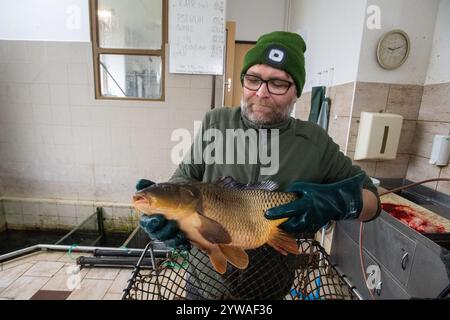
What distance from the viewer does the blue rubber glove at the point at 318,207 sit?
735 millimetres

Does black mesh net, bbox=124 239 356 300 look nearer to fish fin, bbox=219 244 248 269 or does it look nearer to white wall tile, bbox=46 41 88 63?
fish fin, bbox=219 244 248 269

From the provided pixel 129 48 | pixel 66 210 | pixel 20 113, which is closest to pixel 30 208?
pixel 66 210

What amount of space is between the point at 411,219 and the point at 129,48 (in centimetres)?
287

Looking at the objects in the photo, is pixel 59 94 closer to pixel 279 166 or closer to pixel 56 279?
pixel 56 279

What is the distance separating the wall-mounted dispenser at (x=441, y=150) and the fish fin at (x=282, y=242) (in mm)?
1358

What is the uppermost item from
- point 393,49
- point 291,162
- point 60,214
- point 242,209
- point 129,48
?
point 129,48

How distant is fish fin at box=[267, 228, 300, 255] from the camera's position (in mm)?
763

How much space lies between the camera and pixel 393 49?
65.6 inches

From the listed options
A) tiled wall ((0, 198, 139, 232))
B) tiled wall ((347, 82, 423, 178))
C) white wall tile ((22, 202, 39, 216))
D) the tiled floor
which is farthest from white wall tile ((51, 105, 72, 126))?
tiled wall ((347, 82, 423, 178))

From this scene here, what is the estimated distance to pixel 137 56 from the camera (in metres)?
2.66

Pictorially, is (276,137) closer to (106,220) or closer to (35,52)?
(106,220)

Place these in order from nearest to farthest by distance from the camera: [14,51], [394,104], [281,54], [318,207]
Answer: [318,207], [281,54], [394,104], [14,51]

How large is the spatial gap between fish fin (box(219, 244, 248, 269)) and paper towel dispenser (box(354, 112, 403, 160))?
143 centimetres
